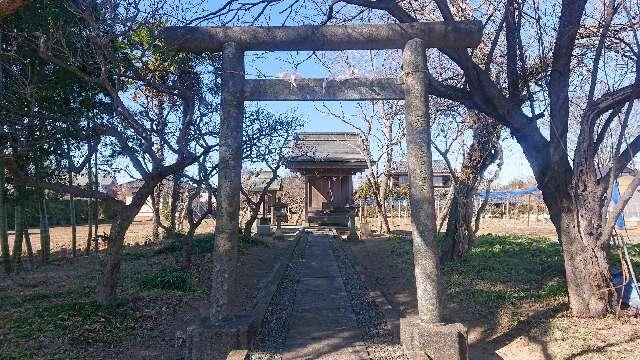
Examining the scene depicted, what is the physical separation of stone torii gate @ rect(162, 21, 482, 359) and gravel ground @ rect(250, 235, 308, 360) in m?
0.60

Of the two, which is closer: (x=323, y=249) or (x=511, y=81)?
(x=511, y=81)

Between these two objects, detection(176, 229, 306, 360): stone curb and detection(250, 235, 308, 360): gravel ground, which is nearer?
detection(176, 229, 306, 360): stone curb

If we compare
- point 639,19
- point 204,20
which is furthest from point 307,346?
point 639,19

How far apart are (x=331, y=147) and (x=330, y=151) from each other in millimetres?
586

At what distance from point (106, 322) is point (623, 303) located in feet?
25.1

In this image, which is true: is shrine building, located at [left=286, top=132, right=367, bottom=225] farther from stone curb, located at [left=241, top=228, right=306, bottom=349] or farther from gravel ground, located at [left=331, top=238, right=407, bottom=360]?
gravel ground, located at [left=331, top=238, right=407, bottom=360]

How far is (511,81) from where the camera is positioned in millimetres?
7902

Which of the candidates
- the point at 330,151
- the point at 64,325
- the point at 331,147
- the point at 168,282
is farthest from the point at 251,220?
the point at 64,325

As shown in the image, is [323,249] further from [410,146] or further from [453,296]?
[410,146]

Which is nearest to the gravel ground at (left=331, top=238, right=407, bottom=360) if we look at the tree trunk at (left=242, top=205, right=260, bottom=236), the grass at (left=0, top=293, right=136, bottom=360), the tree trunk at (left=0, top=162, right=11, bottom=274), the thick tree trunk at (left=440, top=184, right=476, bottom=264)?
the thick tree trunk at (left=440, top=184, right=476, bottom=264)

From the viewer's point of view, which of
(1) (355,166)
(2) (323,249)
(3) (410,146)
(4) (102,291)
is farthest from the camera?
(1) (355,166)

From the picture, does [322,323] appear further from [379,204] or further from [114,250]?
[379,204]

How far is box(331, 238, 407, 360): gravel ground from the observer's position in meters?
5.58

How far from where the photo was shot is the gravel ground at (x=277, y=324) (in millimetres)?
5487
